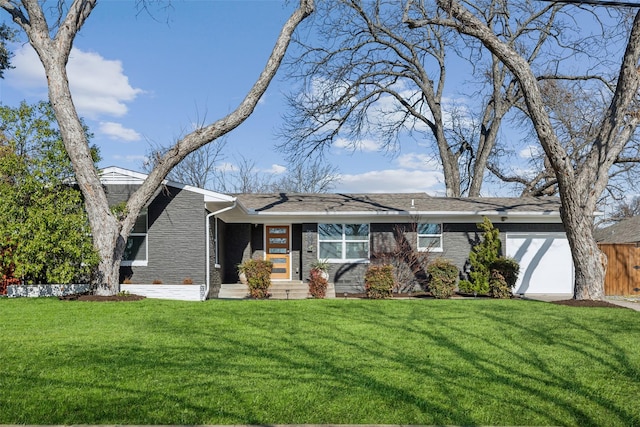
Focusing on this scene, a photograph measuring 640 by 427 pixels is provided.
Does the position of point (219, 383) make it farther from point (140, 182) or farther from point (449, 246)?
point (449, 246)

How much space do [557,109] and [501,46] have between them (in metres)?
15.3

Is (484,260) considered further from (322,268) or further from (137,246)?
(137,246)

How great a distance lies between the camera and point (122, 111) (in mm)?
22516

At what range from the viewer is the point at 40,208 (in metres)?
13.7

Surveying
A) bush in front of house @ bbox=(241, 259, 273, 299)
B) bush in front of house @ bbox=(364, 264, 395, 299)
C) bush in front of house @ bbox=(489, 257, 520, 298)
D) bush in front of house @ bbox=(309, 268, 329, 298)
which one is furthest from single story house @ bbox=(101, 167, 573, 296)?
bush in front of house @ bbox=(364, 264, 395, 299)

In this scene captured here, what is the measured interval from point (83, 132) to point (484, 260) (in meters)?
12.3

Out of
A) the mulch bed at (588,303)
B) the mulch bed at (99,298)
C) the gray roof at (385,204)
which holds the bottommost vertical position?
the mulch bed at (588,303)

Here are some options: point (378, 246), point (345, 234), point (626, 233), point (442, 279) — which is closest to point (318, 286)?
point (345, 234)

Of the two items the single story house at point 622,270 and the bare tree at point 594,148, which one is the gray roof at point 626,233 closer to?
the single story house at point 622,270

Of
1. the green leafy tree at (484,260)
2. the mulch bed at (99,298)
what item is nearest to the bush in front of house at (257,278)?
the mulch bed at (99,298)

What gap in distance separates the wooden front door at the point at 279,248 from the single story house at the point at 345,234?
4 centimetres

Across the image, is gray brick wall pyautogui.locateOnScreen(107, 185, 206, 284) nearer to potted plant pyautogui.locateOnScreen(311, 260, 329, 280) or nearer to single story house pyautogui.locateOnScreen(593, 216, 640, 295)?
potted plant pyautogui.locateOnScreen(311, 260, 329, 280)

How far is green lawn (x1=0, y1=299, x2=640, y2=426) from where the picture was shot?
4809 millimetres

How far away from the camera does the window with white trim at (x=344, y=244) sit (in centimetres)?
1822
